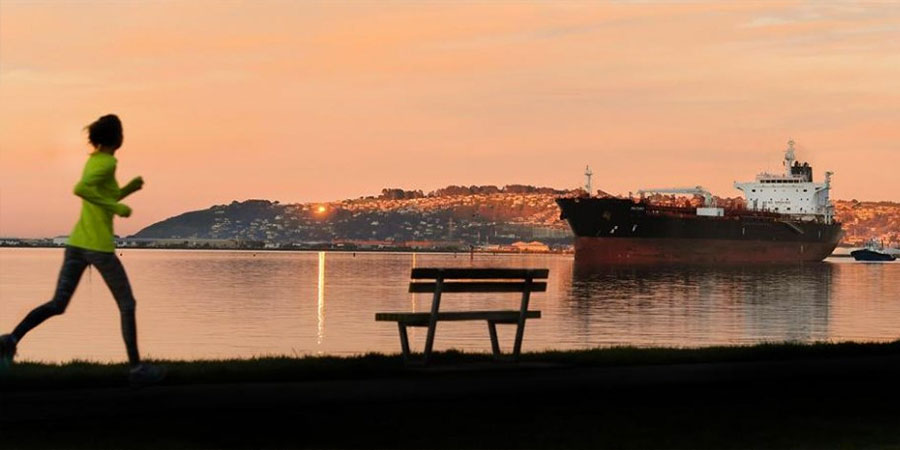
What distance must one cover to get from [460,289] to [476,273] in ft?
0.87

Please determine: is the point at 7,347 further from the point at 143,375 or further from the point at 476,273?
the point at 476,273

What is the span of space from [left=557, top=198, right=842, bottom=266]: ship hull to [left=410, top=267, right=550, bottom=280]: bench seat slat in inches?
4281

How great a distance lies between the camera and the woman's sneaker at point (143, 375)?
11.6 m

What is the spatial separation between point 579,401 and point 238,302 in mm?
53960

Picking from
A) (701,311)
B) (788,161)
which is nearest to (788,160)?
(788,161)

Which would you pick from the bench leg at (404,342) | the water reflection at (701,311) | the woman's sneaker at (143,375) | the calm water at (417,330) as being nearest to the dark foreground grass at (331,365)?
the bench leg at (404,342)

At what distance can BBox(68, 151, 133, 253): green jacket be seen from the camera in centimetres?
1100

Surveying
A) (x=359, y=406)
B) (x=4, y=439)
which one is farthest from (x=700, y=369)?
(x=4, y=439)

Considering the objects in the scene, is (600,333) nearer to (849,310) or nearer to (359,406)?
(849,310)

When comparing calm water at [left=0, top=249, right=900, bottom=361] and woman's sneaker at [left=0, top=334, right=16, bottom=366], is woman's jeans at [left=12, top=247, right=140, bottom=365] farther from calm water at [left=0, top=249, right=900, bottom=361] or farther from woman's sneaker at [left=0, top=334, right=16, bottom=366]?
calm water at [left=0, top=249, right=900, bottom=361]

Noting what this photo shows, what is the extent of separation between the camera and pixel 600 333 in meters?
40.4

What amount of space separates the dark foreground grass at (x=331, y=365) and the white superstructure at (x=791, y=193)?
5494 inches

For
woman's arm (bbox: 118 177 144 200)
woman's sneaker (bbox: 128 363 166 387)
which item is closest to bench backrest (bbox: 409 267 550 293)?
woman's sneaker (bbox: 128 363 166 387)

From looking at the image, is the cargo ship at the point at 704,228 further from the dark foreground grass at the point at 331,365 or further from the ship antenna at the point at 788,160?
the dark foreground grass at the point at 331,365
